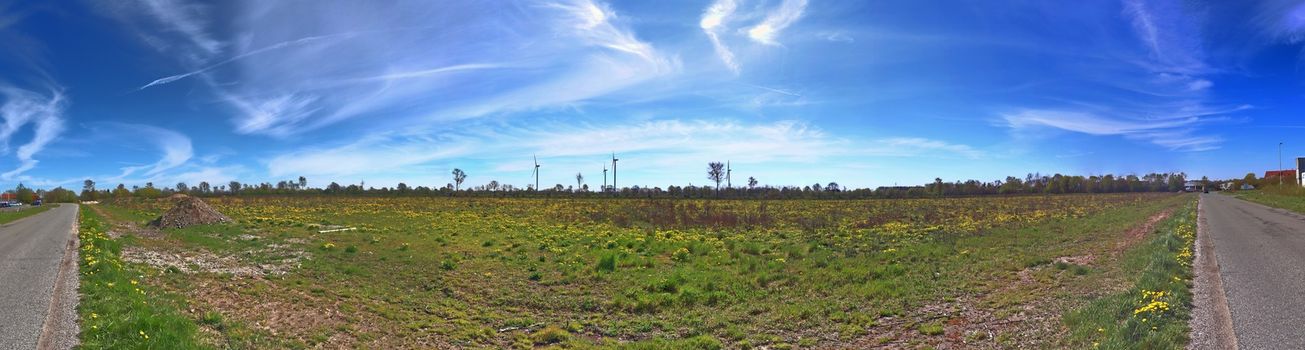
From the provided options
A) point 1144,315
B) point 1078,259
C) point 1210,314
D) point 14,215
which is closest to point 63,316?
point 1144,315

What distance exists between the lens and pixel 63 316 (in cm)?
946

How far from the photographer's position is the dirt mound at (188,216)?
31172 mm

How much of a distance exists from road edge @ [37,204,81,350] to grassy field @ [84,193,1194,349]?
1074 mm

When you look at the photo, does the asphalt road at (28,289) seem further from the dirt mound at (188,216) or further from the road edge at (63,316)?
the dirt mound at (188,216)

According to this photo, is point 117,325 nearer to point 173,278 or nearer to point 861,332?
point 173,278

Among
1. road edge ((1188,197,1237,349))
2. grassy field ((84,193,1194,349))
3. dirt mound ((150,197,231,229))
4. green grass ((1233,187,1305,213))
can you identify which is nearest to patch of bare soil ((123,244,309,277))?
grassy field ((84,193,1194,349))

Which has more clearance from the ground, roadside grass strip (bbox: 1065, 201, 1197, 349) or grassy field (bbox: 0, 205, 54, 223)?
grassy field (bbox: 0, 205, 54, 223)

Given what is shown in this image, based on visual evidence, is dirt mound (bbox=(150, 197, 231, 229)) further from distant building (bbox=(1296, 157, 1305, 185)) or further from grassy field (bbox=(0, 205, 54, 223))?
distant building (bbox=(1296, 157, 1305, 185))

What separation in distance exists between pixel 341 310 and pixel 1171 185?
201 m

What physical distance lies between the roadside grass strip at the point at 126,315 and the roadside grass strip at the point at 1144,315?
40.9 ft

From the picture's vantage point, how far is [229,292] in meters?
12.5

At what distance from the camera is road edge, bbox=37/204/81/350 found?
8.09 meters

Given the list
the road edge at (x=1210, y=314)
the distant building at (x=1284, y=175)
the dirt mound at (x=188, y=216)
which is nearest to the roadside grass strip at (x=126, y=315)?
the road edge at (x=1210, y=314)

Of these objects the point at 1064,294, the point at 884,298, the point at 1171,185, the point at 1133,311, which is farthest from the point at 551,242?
the point at 1171,185
